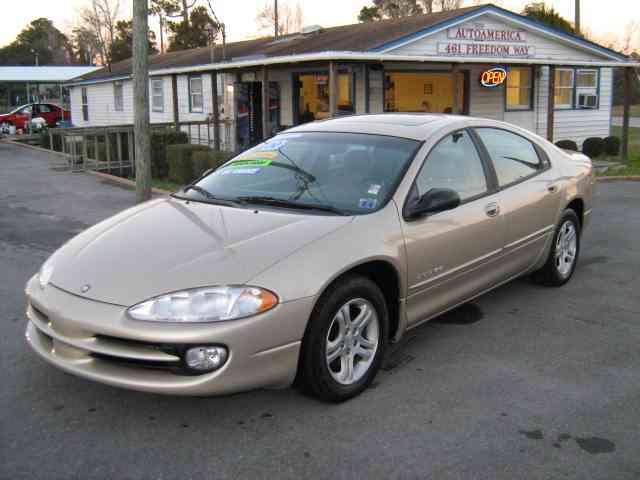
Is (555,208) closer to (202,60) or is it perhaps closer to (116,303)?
(116,303)

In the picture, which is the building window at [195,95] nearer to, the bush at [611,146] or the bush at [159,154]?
the bush at [159,154]

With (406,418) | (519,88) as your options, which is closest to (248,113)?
(519,88)

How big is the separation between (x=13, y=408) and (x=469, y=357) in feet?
9.11

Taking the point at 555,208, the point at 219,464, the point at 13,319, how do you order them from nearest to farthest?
the point at 219,464
the point at 13,319
the point at 555,208

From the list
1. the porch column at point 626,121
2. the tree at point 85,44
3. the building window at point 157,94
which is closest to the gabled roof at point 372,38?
the building window at point 157,94

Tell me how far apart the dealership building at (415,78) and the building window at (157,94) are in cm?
3

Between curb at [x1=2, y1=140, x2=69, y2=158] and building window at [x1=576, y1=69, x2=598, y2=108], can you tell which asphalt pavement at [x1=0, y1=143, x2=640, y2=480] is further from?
building window at [x1=576, y1=69, x2=598, y2=108]

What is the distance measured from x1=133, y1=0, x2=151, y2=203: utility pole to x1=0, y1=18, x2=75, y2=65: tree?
71.8 m

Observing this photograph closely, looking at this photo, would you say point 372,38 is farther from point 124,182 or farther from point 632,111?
point 632,111

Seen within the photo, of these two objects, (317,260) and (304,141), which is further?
(304,141)

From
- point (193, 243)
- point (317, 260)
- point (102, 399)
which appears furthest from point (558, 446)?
point (102, 399)

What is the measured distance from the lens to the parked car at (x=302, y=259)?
338 centimetres

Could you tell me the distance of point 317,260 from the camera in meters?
3.68

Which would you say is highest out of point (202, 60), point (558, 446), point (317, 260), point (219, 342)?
point (202, 60)
